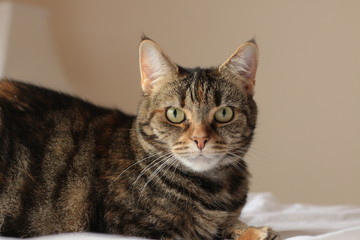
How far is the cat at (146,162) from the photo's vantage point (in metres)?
1.49

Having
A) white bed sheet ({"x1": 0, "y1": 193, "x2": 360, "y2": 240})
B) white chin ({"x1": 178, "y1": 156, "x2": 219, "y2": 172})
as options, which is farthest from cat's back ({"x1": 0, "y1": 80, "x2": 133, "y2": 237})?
white chin ({"x1": 178, "y1": 156, "x2": 219, "y2": 172})

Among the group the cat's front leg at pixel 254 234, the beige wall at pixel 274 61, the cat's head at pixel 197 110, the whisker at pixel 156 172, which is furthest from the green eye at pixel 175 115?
the beige wall at pixel 274 61

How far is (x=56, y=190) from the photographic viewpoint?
5.08ft

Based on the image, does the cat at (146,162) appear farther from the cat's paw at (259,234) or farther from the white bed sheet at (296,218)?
the white bed sheet at (296,218)

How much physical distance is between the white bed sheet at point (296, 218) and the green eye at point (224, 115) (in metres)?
0.36

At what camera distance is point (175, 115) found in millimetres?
1550

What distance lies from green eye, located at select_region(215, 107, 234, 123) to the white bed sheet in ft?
1.18

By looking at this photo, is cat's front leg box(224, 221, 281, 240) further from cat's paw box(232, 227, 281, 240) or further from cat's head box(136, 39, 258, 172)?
cat's head box(136, 39, 258, 172)

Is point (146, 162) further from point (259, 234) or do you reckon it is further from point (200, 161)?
point (259, 234)

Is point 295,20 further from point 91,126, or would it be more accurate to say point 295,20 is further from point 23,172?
point 23,172

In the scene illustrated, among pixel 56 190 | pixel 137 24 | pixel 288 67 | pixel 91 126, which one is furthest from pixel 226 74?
pixel 137 24

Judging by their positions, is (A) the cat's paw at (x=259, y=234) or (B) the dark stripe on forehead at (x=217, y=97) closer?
(A) the cat's paw at (x=259, y=234)

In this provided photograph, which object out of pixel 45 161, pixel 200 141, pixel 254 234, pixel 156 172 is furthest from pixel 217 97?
pixel 45 161

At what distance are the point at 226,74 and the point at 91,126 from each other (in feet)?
1.38
